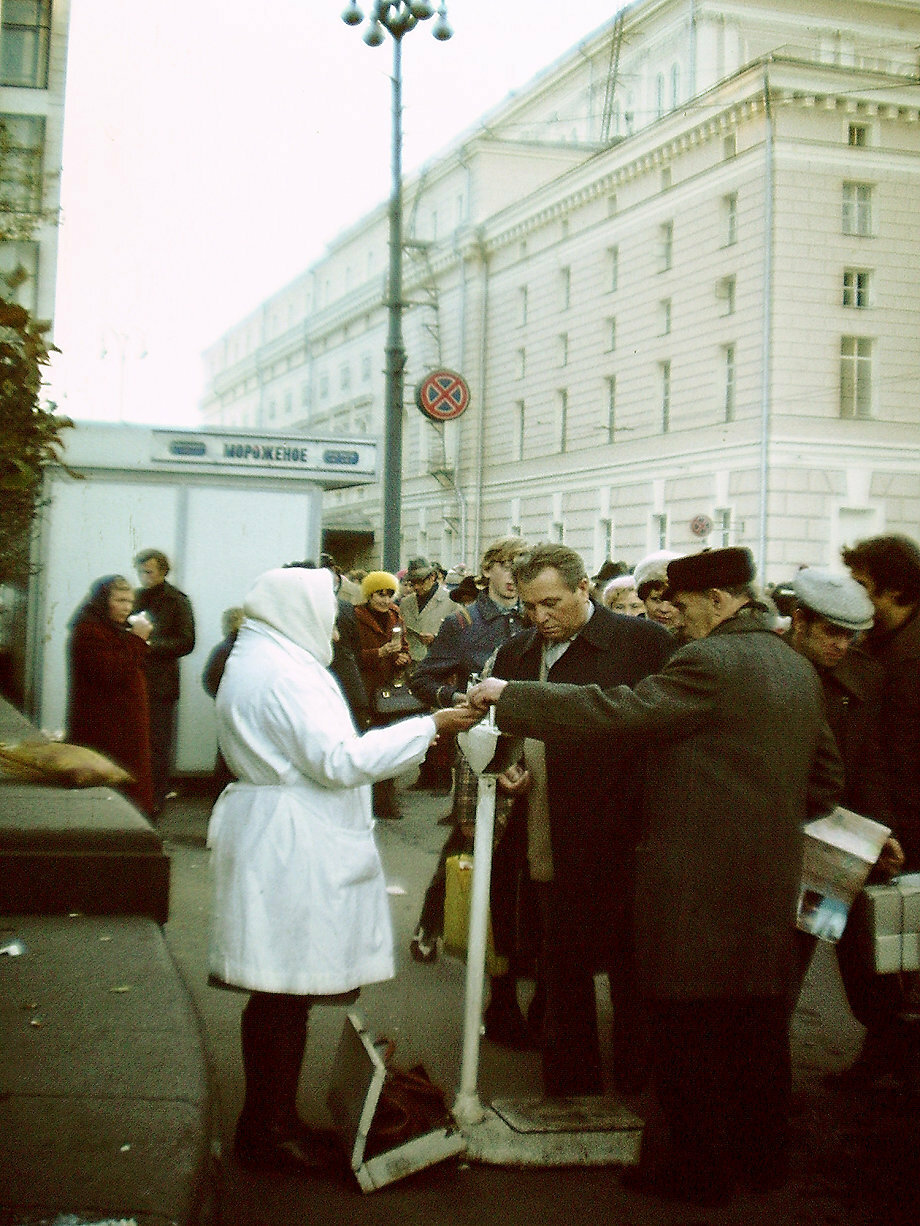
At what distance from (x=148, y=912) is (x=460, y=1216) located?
223 cm

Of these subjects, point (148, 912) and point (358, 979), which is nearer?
point (358, 979)

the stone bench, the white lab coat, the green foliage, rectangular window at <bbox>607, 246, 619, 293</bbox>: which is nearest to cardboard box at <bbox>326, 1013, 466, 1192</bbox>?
the white lab coat

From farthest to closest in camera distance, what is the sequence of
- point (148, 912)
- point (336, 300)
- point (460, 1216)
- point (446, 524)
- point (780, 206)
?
point (336, 300) → point (446, 524) → point (780, 206) → point (148, 912) → point (460, 1216)

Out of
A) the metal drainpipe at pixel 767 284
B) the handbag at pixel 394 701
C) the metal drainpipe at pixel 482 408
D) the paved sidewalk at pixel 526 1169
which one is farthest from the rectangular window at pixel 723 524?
the paved sidewalk at pixel 526 1169

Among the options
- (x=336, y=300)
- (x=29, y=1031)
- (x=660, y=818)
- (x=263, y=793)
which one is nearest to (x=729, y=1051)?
(x=660, y=818)

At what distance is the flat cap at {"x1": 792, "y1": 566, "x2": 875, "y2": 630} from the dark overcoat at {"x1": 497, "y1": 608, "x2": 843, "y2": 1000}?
0.77m

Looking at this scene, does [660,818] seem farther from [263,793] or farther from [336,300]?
[336,300]

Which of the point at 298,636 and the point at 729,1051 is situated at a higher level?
the point at 298,636

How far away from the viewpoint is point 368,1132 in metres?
4.10

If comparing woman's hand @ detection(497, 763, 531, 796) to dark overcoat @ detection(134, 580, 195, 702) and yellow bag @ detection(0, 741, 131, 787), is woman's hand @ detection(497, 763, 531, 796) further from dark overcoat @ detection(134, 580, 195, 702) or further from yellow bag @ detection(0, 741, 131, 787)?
dark overcoat @ detection(134, 580, 195, 702)

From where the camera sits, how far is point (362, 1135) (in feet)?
13.2

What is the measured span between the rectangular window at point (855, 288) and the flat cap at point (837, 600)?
28.6m

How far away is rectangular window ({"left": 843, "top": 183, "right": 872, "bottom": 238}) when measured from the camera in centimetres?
3178

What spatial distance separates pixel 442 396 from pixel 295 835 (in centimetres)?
1526
